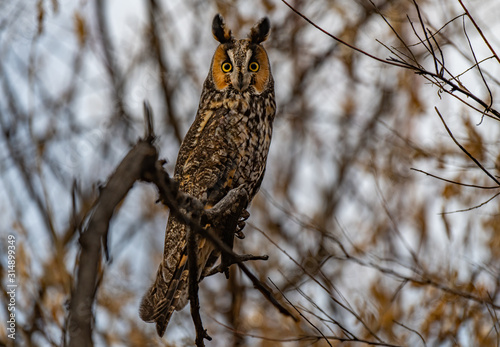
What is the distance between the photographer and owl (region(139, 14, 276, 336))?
2.82 meters

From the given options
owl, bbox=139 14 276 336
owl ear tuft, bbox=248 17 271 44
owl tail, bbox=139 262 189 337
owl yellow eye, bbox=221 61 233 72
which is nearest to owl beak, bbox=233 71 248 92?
owl, bbox=139 14 276 336

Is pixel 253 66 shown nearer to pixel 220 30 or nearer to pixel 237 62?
pixel 237 62

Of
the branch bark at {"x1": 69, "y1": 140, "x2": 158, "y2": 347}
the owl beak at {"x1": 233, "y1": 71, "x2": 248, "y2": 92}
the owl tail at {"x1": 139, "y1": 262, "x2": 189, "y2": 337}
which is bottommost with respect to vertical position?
the branch bark at {"x1": 69, "y1": 140, "x2": 158, "y2": 347}

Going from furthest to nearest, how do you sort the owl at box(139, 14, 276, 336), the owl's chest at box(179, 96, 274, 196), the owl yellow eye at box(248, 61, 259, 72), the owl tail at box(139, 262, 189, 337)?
1. the owl yellow eye at box(248, 61, 259, 72)
2. the owl's chest at box(179, 96, 274, 196)
3. the owl at box(139, 14, 276, 336)
4. the owl tail at box(139, 262, 189, 337)

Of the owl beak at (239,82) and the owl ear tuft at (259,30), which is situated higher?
the owl ear tuft at (259,30)

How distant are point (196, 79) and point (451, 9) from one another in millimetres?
3932

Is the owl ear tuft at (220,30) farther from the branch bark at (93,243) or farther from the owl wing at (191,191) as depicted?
the branch bark at (93,243)

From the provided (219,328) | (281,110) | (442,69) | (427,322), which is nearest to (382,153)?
(281,110)

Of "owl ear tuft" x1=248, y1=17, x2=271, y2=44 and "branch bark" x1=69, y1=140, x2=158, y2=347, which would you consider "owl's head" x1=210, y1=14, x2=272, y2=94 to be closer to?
"owl ear tuft" x1=248, y1=17, x2=271, y2=44

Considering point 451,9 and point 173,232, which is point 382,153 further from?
point 173,232

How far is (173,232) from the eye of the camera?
299cm

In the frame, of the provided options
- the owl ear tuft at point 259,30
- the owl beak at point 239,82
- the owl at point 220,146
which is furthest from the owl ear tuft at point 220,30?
the owl beak at point 239,82

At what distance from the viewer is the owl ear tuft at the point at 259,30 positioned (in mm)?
3445

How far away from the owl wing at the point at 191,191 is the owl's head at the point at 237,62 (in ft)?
0.65
